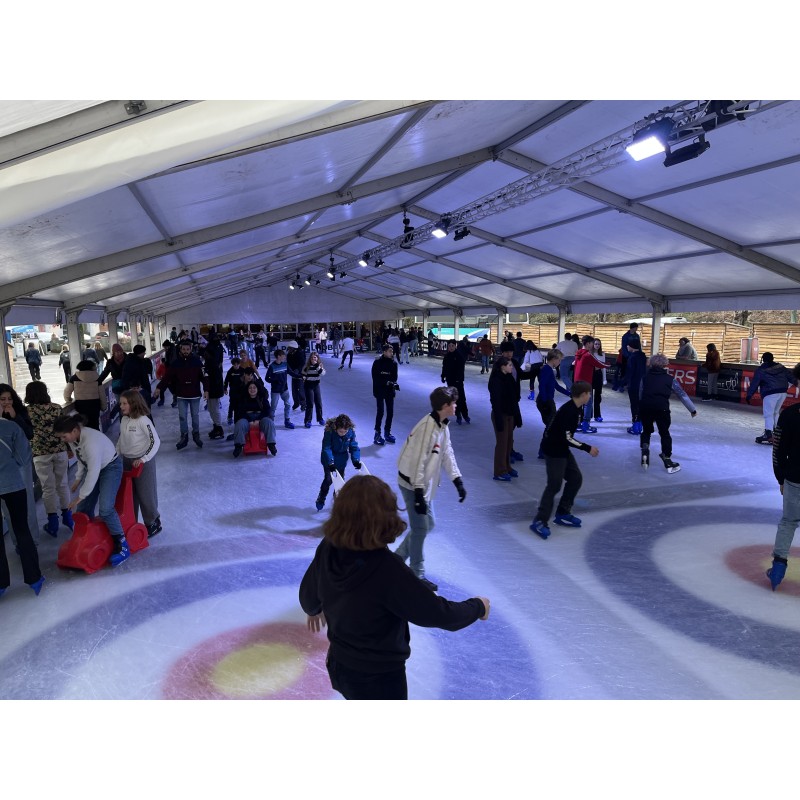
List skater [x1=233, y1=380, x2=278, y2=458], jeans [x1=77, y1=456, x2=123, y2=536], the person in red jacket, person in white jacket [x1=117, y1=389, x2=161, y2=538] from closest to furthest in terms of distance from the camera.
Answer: jeans [x1=77, y1=456, x2=123, y2=536], person in white jacket [x1=117, y1=389, x2=161, y2=538], skater [x1=233, y1=380, x2=278, y2=458], the person in red jacket

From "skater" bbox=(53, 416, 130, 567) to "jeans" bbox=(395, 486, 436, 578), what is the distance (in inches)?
81.3

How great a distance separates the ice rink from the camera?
2551 mm

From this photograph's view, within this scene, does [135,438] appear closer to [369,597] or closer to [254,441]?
[254,441]

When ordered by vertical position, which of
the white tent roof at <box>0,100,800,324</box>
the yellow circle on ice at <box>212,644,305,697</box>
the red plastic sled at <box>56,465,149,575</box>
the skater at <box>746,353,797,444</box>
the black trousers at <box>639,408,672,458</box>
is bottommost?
the yellow circle on ice at <box>212,644,305,697</box>

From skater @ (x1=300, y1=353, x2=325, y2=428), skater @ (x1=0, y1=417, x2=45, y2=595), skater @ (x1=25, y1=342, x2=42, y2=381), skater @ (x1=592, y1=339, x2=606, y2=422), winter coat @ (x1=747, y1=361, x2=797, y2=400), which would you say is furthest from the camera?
skater @ (x1=25, y1=342, x2=42, y2=381)

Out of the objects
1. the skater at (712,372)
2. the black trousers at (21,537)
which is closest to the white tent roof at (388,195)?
the skater at (712,372)

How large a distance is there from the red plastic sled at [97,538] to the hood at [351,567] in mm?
2948

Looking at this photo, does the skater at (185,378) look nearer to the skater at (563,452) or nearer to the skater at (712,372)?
the skater at (563,452)

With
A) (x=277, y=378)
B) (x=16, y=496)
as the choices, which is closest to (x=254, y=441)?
(x=277, y=378)

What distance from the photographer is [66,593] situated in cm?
336

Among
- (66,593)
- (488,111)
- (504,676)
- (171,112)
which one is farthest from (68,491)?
(488,111)

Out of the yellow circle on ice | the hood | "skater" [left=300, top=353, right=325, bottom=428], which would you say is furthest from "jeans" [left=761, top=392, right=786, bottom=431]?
the hood

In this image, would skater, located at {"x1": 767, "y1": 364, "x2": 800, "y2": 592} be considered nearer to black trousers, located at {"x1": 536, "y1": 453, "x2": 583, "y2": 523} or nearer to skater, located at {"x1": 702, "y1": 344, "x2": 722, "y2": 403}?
black trousers, located at {"x1": 536, "y1": 453, "x2": 583, "y2": 523}
